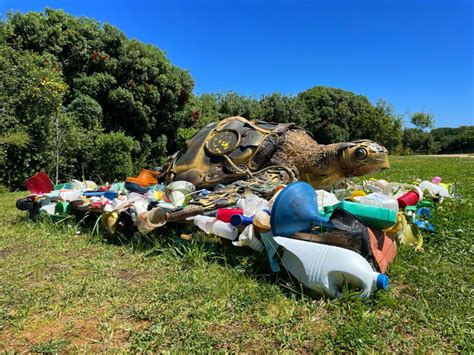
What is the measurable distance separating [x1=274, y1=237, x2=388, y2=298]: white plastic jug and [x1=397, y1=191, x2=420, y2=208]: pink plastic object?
1299mm

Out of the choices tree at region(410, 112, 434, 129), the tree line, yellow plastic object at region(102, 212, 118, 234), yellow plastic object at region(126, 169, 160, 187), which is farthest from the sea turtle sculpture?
tree at region(410, 112, 434, 129)

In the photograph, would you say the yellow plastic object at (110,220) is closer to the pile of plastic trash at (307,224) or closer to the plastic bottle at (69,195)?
the pile of plastic trash at (307,224)

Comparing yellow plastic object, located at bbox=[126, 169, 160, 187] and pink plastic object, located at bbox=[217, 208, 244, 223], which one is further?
yellow plastic object, located at bbox=[126, 169, 160, 187]

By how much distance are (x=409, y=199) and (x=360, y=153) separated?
726mm

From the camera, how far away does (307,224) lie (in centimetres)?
239

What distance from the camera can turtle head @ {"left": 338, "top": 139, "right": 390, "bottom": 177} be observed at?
3.73 metres

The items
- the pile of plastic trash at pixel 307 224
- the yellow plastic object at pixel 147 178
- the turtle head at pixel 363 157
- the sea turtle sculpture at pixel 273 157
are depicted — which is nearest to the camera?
the pile of plastic trash at pixel 307 224

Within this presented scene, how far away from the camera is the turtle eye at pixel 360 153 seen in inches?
147

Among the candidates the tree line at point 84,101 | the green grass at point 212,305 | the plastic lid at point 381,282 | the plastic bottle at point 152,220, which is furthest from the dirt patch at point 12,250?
the tree line at point 84,101

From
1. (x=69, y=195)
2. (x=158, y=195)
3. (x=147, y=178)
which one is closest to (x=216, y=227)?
(x=158, y=195)

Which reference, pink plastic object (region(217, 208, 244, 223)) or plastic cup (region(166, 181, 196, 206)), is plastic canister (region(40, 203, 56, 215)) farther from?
pink plastic object (region(217, 208, 244, 223))

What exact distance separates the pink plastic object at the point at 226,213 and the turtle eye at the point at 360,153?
1.53 metres

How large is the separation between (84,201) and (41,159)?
25.8ft

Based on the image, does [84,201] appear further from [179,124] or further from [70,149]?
[179,124]
